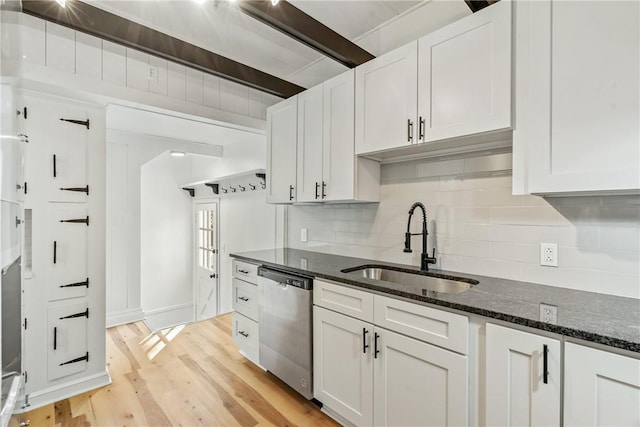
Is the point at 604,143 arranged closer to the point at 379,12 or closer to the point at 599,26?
the point at 599,26

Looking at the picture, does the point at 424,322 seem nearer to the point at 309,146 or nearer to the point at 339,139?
the point at 339,139

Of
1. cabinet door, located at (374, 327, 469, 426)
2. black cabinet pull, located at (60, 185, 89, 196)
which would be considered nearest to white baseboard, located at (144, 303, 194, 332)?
black cabinet pull, located at (60, 185, 89, 196)

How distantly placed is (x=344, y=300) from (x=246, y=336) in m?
1.32

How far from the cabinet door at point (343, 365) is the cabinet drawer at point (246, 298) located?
748mm

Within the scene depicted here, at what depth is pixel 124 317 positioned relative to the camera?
3.93 meters

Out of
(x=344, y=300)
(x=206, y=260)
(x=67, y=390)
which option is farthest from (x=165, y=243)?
(x=344, y=300)

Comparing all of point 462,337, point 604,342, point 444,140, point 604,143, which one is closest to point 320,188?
point 444,140

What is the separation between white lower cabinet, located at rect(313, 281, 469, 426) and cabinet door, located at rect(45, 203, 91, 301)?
1.89 m

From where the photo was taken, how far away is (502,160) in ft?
5.94

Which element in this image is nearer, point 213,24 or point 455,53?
point 455,53

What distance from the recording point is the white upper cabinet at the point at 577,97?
3.85 ft

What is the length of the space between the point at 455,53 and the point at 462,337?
142 centimetres

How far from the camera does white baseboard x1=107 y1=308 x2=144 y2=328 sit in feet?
12.6

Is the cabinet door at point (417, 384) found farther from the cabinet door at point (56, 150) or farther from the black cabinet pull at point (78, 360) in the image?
the cabinet door at point (56, 150)
